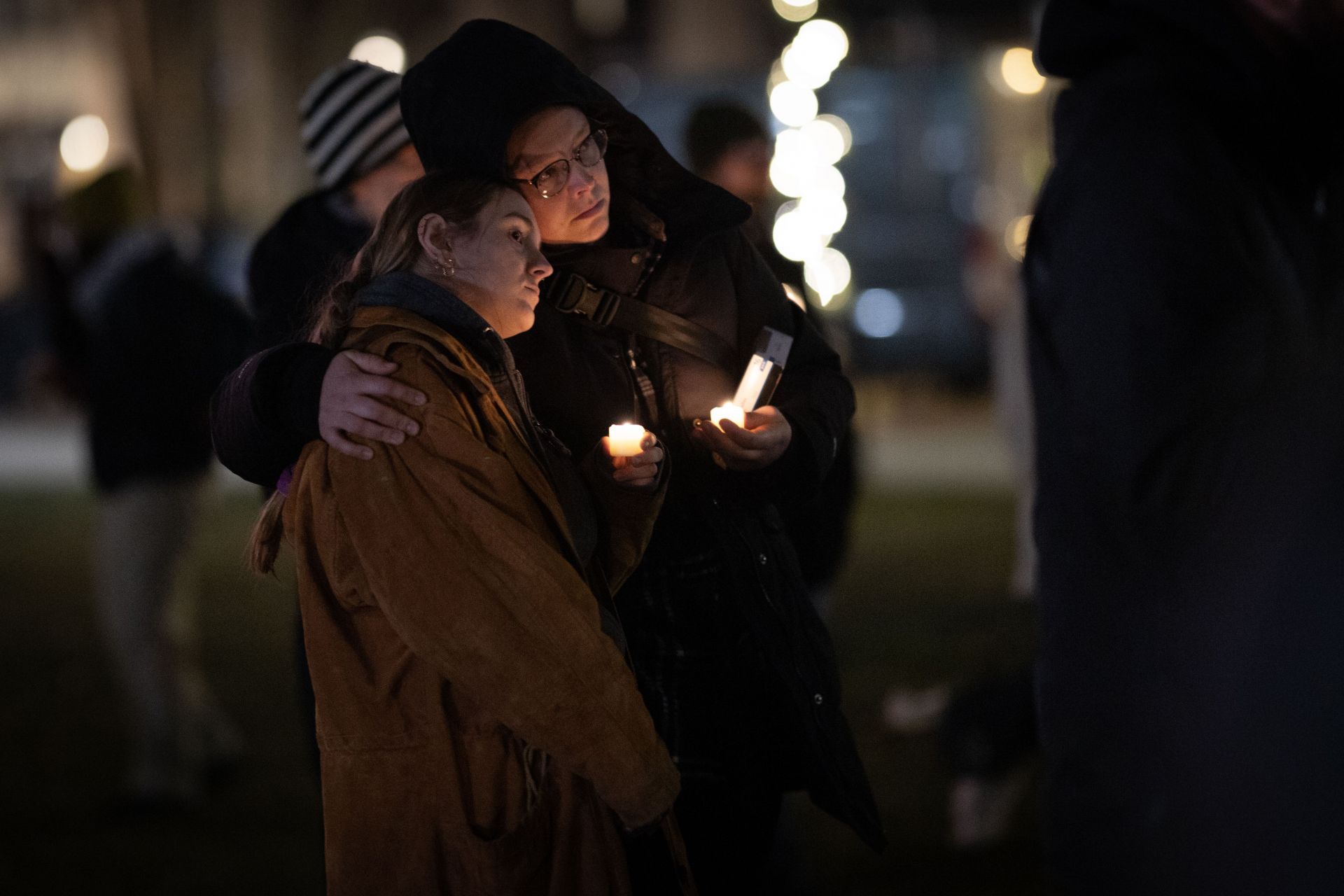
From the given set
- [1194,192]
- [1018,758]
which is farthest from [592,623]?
[1018,758]

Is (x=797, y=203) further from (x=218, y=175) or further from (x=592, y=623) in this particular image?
(x=218, y=175)

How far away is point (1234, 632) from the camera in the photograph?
70.1 inches

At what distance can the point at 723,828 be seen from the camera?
2.27 metres

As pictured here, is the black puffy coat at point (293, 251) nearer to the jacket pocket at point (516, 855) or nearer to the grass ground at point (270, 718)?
the jacket pocket at point (516, 855)

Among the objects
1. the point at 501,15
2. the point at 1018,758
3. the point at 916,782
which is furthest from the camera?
the point at 501,15

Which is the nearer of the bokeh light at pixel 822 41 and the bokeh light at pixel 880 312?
the bokeh light at pixel 822 41

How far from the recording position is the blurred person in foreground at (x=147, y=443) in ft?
15.7

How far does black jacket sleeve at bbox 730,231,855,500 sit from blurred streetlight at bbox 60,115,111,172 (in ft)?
18.3

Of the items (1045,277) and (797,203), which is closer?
(1045,277)

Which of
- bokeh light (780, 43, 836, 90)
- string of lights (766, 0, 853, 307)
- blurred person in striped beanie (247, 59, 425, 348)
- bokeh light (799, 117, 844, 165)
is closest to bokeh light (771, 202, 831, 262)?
string of lights (766, 0, 853, 307)

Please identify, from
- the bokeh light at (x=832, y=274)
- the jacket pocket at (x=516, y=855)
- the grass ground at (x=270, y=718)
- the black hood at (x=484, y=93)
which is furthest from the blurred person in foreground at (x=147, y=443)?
the bokeh light at (x=832, y=274)

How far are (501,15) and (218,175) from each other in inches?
210

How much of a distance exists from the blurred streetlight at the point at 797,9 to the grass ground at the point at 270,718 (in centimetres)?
371

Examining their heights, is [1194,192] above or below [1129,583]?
above
